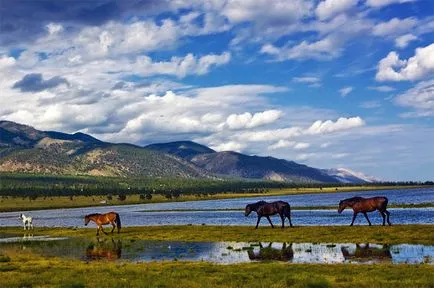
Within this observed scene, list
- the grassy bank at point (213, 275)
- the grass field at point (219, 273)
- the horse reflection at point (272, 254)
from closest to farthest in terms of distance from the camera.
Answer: the grassy bank at point (213, 275)
the grass field at point (219, 273)
the horse reflection at point (272, 254)

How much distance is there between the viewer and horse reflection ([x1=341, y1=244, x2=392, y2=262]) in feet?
112

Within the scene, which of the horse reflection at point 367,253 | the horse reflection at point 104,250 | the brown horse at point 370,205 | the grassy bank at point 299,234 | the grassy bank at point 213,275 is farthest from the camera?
the brown horse at point 370,205

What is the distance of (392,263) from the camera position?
1239 inches

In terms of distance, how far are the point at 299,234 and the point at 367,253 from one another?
523 inches

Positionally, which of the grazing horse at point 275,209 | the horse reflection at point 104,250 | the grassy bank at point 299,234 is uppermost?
the grazing horse at point 275,209

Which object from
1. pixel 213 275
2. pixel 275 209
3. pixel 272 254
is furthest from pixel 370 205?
pixel 213 275

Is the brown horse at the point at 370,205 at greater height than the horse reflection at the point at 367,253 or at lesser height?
greater

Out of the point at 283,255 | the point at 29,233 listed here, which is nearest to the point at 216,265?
the point at 283,255

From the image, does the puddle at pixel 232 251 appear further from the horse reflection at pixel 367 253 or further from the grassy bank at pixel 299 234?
the grassy bank at pixel 299 234

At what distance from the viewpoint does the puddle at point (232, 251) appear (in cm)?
3503

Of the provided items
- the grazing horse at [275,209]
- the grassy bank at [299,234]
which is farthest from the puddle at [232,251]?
the grazing horse at [275,209]

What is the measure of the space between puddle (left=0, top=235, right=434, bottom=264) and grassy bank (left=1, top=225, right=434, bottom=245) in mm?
2364

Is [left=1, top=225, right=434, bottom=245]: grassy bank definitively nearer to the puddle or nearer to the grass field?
the grass field

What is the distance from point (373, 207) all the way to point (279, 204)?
9696 millimetres
